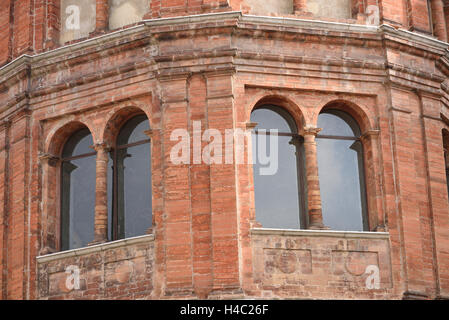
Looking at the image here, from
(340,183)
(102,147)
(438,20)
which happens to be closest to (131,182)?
(102,147)

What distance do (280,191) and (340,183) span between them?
1.59 m

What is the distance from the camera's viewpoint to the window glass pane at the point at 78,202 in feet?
90.9

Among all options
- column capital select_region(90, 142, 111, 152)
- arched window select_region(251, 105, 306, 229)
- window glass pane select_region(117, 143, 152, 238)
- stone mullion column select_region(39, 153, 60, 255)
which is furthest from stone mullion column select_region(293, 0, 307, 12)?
stone mullion column select_region(39, 153, 60, 255)

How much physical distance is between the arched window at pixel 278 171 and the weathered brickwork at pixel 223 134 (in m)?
0.39

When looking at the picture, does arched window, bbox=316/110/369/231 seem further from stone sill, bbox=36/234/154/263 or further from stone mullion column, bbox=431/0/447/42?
stone sill, bbox=36/234/154/263

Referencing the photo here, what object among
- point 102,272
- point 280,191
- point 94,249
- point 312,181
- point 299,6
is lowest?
point 102,272

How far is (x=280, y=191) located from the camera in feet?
88.3

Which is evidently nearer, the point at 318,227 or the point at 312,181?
the point at 318,227

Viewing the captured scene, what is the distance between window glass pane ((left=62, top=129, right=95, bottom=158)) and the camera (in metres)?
28.5

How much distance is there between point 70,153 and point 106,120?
5.34ft

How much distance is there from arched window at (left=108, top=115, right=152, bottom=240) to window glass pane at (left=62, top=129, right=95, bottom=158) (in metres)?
1.04

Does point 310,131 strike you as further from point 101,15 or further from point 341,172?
point 101,15

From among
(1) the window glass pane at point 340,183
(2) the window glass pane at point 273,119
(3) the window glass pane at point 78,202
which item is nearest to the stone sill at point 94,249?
(3) the window glass pane at point 78,202

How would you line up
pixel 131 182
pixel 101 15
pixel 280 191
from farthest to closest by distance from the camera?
pixel 101 15 < pixel 131 182 < pixel 280 191
